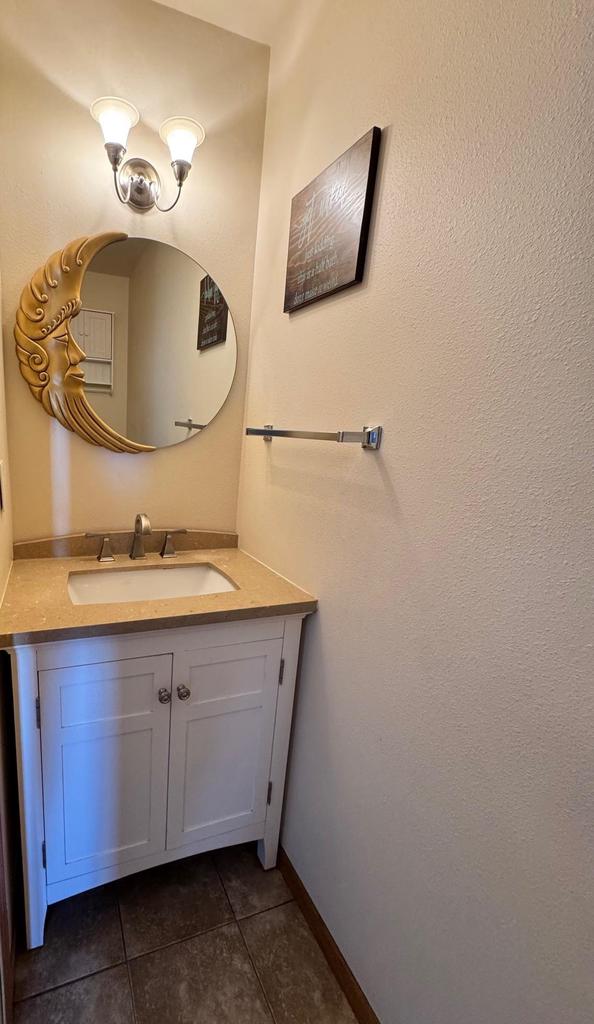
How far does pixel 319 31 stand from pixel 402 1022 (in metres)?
2.30

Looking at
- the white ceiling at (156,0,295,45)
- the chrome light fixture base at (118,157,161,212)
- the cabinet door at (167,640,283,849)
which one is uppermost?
the white ceiling at (156,0,295,45)

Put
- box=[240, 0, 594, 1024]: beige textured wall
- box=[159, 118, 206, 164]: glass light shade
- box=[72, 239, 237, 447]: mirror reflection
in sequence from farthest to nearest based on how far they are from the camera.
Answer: box=[72, 239, 237, 447]: mirror reflection → box=[159, 118, 206, 164]: glass light shade → box=[240, 0, 594, 1024]: beige textured wall

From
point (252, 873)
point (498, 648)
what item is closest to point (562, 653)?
point (498, 648)

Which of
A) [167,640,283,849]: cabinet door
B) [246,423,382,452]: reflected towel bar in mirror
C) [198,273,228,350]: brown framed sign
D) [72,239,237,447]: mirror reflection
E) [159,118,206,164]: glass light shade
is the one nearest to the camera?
[246,423,382,452]: reflected towel bar in mirror

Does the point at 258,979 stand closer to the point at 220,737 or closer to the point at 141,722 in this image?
the point at 220,737

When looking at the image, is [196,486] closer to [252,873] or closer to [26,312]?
[26,312]

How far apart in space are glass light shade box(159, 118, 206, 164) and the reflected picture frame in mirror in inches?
9.7

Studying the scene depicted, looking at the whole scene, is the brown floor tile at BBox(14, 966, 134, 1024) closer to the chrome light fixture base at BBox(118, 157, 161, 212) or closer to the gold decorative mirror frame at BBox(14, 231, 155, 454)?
the gold decorative mirror frame at BBox(14, 231, 155, 454)

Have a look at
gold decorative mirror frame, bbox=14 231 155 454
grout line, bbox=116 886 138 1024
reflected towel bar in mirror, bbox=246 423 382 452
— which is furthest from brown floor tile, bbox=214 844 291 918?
gold decorative mirror frame, bbox=14 231 155 454

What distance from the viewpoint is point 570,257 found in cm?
58

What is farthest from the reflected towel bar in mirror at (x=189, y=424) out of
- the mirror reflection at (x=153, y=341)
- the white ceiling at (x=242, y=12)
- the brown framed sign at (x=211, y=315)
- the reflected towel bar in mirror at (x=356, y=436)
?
the white ceiling at (x=242, y=12)

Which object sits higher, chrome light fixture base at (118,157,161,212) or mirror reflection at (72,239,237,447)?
chrome light fixture base at (118,157,161,212)

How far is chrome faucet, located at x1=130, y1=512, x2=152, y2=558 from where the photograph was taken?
1424 millimetres

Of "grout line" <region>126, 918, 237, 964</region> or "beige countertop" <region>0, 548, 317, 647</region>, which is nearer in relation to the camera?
"beige countertop" <region>0, 548, 317, 647</region>
